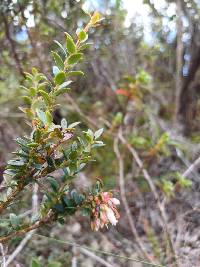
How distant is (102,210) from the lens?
74 cm

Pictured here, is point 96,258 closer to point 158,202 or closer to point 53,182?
point 158,202

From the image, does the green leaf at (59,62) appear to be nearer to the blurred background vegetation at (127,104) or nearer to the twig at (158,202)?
the blurred background vegetation at (127,104)

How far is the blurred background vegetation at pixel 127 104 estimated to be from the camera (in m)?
1.34

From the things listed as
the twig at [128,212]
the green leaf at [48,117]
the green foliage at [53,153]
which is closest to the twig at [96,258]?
the twig at [128,212]

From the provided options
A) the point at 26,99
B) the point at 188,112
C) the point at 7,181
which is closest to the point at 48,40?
the point at 26,99

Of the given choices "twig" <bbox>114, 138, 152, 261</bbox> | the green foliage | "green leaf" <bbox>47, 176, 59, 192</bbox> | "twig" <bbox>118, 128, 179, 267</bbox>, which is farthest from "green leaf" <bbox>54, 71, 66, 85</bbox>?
"twig" <bbox>114, 138, 152, 261</bbox>

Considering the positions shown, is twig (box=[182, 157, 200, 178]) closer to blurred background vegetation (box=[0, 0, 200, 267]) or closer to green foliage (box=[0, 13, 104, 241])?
blurred background vegetation (box=[0, 0, 200, 267])

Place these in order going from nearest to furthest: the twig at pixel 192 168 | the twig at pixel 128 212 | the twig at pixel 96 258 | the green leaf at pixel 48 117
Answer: the green leaf at pixel 48 117 → the twig at pixel 96 258 → the twig at pixel 128 212 → the twig at pixel 192 168

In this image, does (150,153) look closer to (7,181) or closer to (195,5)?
(195,5)

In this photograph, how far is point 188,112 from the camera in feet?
7.33

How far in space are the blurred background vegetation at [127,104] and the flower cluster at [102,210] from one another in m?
0.24

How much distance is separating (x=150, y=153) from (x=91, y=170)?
34 centimetres

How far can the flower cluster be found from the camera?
2.41ft

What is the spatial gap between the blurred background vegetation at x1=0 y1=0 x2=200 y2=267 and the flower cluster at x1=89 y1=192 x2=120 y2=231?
0.78 ft
